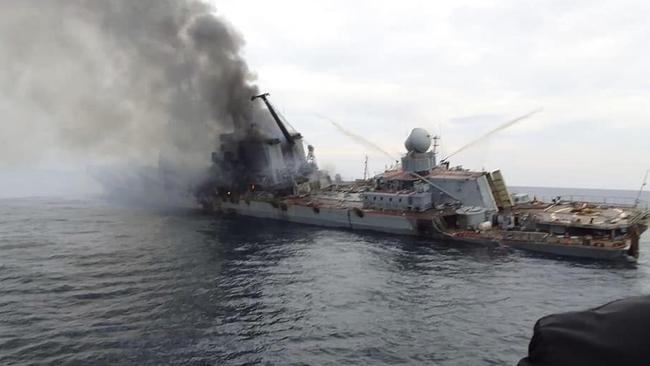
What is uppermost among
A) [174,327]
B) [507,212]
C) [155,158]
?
[155,158]

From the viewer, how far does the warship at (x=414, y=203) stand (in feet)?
160

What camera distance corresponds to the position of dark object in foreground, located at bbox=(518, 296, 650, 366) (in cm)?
333

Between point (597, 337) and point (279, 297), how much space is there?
3116 cm

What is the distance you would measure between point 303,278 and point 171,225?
3536 centimetres

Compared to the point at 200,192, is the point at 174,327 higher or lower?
lower

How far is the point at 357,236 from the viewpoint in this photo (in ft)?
195

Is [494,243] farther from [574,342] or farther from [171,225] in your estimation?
[574,342]

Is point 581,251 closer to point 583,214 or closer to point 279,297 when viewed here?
point 583,214

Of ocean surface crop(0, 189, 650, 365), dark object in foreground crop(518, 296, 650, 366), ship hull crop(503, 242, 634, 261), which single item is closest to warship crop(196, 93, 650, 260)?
ship hull crop(503, 242, 634, 261)

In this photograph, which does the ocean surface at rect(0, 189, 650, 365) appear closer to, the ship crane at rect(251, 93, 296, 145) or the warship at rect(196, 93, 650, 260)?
the warship at rect(196, 93, 650, 260)

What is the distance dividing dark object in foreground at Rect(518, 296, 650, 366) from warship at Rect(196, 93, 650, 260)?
4879 centimetres

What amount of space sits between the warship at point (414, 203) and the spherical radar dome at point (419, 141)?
5.9 inches

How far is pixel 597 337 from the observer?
139 inches

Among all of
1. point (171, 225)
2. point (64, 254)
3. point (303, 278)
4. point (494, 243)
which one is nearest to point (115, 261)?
point (64, 254)
